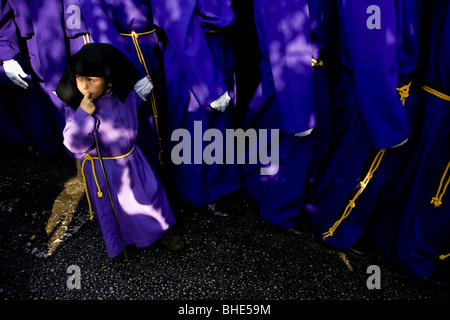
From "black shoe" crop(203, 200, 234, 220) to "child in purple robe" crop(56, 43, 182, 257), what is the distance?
0.42m

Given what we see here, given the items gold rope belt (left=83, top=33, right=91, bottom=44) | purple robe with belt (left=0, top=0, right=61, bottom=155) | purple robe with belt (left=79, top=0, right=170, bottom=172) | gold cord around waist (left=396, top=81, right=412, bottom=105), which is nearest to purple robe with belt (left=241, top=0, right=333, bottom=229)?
gold cord around waist (left=396, top=81, right=412, bottom=105)

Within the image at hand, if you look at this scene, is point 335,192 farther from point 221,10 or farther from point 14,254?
point 14,254

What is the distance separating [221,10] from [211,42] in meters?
0.22

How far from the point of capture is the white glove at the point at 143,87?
2.34m

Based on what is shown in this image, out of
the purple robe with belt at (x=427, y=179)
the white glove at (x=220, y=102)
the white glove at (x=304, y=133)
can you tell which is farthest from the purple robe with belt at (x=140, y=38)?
the purple robe with belt at (x=427, y=179)

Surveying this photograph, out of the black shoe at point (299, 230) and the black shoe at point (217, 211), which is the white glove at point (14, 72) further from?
the black shoe at point (299, 230)

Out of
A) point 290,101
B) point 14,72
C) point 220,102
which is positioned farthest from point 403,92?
point 14,72

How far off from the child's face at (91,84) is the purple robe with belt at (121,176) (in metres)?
0.10

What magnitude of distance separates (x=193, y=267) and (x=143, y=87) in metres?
1.32

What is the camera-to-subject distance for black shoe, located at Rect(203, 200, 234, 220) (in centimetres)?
285

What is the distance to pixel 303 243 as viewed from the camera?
2.67 m

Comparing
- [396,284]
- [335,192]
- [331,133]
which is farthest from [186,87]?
[396,284]

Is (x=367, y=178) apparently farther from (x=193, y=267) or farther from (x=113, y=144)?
(x=113, y=144)

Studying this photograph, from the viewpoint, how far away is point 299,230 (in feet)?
8.98
